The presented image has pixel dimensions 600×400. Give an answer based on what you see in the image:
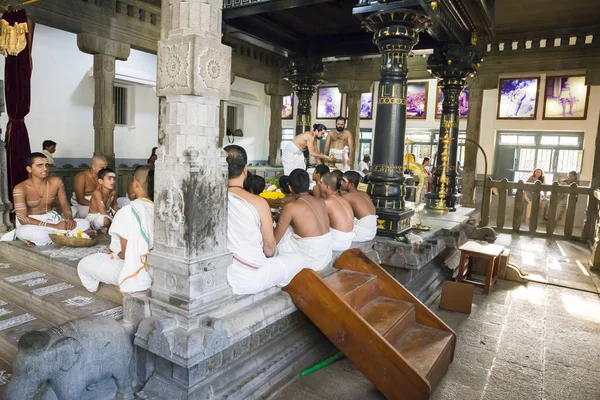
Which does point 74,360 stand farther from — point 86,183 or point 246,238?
point 86,183

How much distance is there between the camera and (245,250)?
3.17m

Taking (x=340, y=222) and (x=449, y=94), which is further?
(x=449, y=94)

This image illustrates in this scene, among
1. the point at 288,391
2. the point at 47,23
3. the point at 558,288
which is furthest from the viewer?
the point at 47,23

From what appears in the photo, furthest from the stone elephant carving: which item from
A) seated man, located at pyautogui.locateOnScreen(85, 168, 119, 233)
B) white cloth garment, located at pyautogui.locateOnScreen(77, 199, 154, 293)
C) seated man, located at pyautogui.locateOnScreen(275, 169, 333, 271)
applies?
seated man, located at pyautogui.locateOnScreen(85, 168, 119, 233)

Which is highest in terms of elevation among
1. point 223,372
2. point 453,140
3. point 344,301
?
point 453,140

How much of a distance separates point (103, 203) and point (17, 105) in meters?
2.22

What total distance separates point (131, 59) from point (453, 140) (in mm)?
9442

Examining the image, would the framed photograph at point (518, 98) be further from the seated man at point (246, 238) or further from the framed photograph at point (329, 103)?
the seated man at point (246, 238)

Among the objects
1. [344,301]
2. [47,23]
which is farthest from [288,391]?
[47,23]

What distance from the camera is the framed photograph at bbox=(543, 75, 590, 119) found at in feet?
47.4

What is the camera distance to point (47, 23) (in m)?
7.87

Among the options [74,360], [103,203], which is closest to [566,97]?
[103,203]

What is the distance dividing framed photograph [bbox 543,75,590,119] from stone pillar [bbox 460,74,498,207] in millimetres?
5647

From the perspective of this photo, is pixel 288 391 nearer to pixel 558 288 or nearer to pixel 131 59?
pixel 558 288
